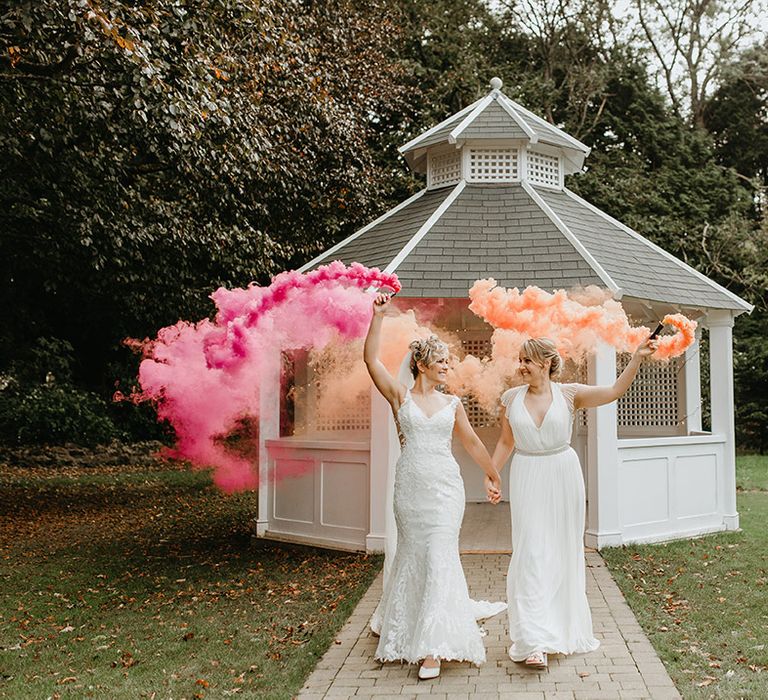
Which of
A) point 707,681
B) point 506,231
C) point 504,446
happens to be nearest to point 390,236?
point 506,231

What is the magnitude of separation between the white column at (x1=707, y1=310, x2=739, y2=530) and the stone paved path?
5.59m

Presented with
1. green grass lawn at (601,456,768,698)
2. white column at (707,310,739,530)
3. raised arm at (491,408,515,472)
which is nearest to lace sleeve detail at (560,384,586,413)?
raised arm at (491,408,515,472)

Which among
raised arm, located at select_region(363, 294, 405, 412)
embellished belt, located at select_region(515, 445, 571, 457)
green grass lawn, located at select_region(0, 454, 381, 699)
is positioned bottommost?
green grass lawn, located at select_region(0, 454, 381, 699)

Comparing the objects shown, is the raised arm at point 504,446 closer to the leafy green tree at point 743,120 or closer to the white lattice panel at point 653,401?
the white lattice panel at point 653,401

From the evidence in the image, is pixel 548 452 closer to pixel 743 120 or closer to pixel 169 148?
pixel 169 148

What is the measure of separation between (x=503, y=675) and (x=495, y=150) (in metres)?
8.94

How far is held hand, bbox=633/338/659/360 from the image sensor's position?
18.8 feet

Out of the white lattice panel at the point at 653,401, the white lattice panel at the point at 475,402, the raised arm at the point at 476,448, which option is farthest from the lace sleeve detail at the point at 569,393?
the white lattice panel at the point at 653,401

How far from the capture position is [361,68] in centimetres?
1908

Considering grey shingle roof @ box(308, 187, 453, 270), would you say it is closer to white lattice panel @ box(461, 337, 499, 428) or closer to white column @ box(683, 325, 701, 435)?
white lattice panel @ box(461, 337, 499, 428)

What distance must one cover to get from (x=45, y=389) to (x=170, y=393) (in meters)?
13.5

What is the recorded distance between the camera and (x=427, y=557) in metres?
5.74

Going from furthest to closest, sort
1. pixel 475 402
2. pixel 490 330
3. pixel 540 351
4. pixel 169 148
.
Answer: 1. pixel 475 402
2. pixel 490 330
3. pixel 169 148
4. pixel 540 351

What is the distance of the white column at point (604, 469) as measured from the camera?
33.8 ft
